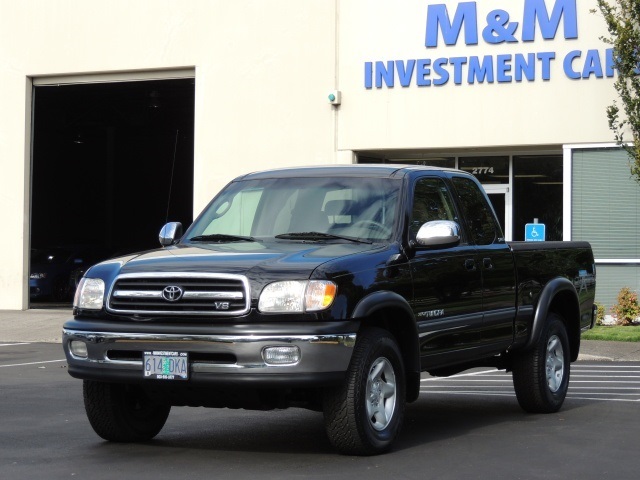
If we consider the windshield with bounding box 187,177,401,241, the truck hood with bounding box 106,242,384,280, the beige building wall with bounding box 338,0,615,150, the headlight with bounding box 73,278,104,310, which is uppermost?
the beige building wall with bounding box 338,0,615,150

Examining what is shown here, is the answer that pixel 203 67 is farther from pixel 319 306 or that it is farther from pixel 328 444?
pixel 319 306

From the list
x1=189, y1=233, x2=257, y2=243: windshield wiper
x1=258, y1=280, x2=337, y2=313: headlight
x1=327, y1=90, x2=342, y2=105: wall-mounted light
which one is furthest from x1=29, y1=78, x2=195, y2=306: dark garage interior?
x1=258, y1=280, x2=337, y2=313: headlight

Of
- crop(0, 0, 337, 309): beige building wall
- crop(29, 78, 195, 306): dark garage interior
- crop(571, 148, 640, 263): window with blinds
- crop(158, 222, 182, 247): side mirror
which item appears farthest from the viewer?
crop(29, 78, 195, 306): dark garage interior

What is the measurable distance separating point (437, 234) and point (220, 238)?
1614 mm

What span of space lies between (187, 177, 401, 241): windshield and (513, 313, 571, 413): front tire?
7.47 feet

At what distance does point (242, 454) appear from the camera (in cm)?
823

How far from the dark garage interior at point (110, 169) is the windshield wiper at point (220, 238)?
28536mm

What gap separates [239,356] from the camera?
294 inches

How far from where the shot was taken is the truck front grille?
759cm

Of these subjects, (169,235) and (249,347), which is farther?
(169,235)

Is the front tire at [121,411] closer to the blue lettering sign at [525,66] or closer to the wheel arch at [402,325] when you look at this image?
the wheel arch at [402,325]

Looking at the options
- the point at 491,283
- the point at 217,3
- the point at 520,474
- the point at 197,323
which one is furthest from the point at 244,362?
the point at 217,3

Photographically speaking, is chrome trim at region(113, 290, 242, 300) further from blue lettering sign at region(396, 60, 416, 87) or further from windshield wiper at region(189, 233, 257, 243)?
blue lettering sign at region(396, 60, 416, 87)

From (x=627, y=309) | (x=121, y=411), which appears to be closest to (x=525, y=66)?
(x=627, y=309)
